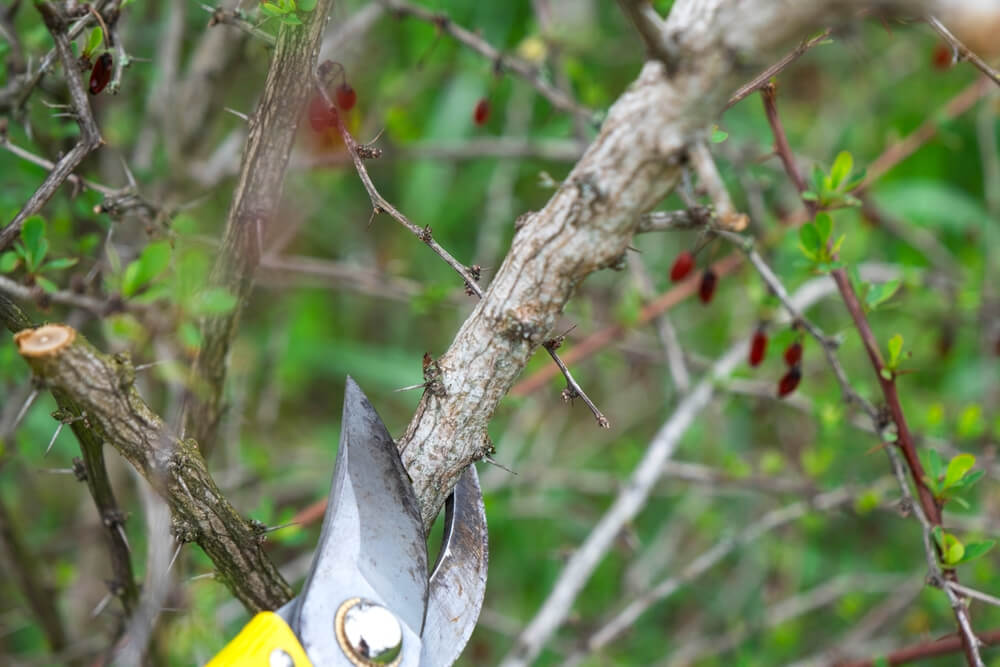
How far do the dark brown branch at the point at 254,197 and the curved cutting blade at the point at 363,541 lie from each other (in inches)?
18.2

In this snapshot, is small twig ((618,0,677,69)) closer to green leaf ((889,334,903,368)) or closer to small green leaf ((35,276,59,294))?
green leaf ((889,334,903,368))

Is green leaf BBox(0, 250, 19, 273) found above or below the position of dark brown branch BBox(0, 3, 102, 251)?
below

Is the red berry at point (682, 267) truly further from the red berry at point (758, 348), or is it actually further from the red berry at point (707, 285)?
the red berry at point (758, 348)

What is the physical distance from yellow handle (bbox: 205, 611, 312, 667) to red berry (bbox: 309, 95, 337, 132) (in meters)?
0.95

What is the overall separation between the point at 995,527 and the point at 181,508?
2.72 meters

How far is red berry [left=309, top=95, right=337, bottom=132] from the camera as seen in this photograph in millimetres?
1780

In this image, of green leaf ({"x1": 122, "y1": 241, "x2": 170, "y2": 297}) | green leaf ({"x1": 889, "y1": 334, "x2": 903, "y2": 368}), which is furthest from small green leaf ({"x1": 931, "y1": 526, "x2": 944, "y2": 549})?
green leaf ({"x1": 122, "y1": 241, "x2": 170, "y2": 297})

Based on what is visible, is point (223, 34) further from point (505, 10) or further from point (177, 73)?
point (505, 10)

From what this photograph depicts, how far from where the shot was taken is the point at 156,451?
137cm

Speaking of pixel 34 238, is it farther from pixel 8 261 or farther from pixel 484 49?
pixel 484 49

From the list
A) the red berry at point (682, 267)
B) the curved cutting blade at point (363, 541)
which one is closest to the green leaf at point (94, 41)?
the curved cutting blade at point (363, 541)

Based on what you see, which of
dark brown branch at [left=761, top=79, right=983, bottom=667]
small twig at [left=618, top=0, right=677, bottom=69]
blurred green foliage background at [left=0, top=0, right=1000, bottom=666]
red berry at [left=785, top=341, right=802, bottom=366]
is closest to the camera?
small twig at [left=618, top=0, right=677, bottom=69]

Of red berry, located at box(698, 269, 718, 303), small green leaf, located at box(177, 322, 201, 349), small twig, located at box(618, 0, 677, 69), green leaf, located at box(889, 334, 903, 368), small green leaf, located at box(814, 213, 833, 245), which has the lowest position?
green leaf, located at box(889, 334, 903, 368)

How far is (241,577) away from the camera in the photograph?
1.58m
